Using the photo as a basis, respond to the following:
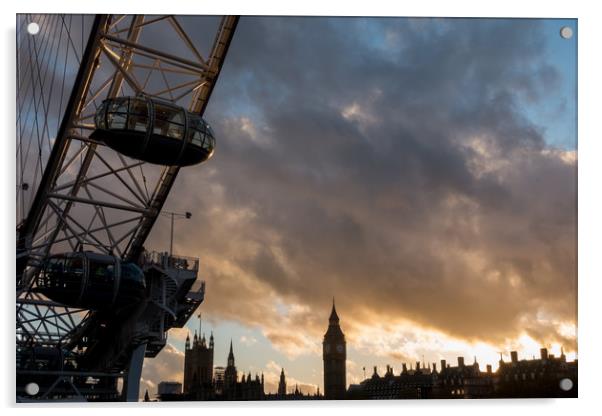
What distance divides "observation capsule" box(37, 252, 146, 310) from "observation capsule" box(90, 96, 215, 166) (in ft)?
16.9

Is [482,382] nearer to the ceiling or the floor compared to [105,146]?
nearer to the floor

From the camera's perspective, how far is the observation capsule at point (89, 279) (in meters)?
21.4

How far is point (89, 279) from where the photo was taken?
2152cm

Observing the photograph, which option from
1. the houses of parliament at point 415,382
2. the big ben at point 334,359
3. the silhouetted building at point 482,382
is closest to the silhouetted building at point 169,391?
the houses of parliament at point 415,382

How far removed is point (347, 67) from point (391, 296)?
4442mm

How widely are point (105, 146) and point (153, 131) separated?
12.7ft

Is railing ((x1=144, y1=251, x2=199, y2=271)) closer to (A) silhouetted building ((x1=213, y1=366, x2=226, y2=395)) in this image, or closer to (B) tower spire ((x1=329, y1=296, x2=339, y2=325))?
(A) silhouetted building ((x1=213, y1=366, x2=226, y2=395))

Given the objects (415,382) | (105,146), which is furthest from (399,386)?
(105,146)

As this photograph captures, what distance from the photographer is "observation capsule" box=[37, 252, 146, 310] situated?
21.4 m

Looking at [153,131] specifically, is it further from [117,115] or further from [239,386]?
[239,386]

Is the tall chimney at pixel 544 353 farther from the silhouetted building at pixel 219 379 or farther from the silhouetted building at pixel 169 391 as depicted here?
the silhouetted building at pixel 169 391

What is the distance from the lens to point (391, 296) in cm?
1493

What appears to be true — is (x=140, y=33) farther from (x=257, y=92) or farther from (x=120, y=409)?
(x=120, y=409)

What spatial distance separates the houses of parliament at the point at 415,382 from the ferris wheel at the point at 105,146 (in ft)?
9.59
